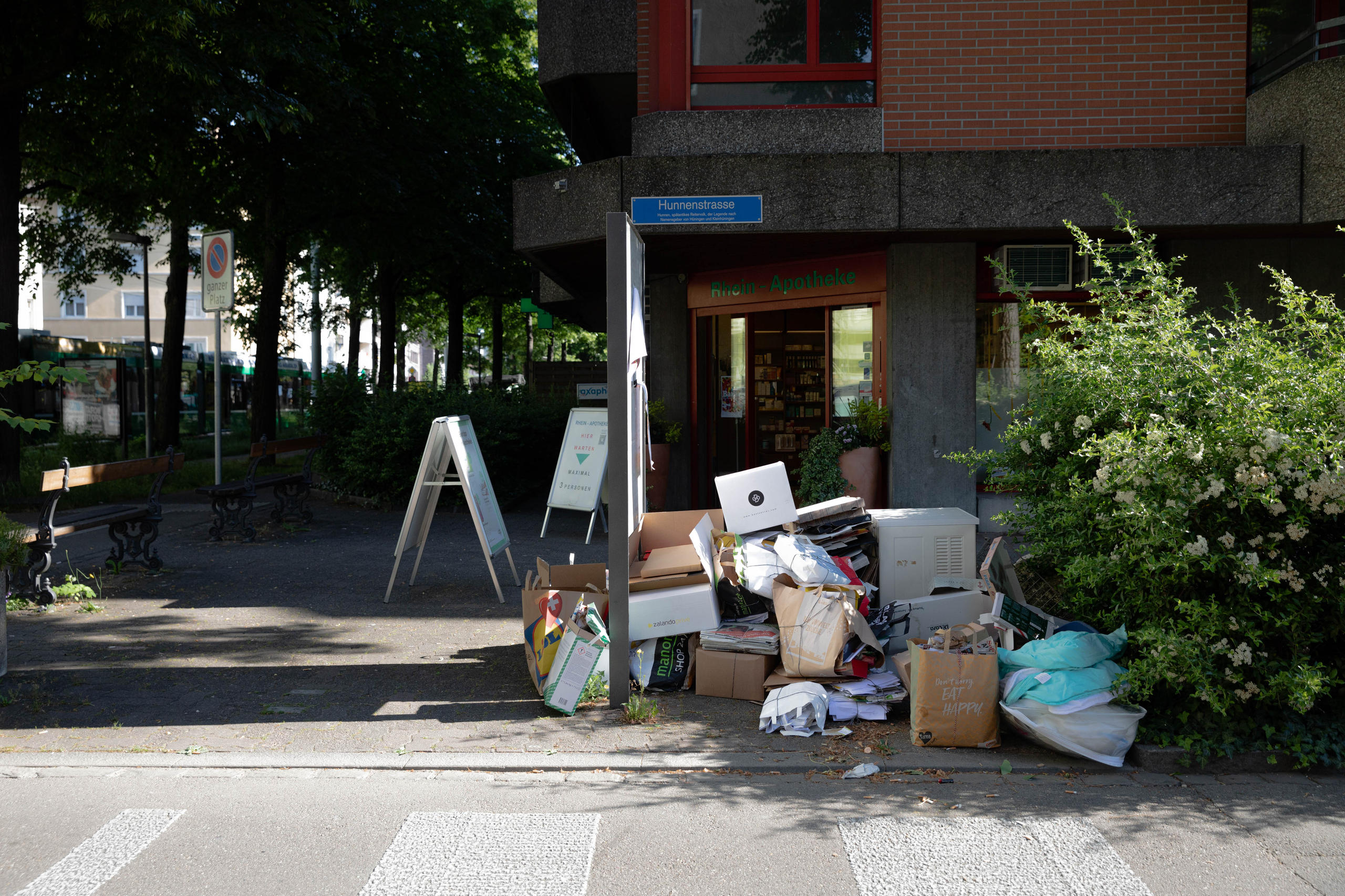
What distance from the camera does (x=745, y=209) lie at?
9.83 m

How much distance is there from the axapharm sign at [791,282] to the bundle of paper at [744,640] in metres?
6.17

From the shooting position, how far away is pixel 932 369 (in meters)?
10.5

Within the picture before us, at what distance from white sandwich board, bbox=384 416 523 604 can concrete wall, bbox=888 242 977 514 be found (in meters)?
4.66

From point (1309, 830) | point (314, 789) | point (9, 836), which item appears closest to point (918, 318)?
point (1309, 830)

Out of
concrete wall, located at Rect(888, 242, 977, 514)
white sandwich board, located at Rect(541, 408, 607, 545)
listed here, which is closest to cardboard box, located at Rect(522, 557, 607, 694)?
white sandwich board, located at Rect(541, 408, 607, 545)

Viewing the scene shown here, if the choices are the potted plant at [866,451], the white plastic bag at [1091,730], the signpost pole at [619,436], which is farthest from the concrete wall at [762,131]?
the white plastic bag at [1091,730]

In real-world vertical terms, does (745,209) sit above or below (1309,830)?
above

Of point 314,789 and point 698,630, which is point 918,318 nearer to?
point 698,630

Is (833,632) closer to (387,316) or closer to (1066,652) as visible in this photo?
(1066,652)

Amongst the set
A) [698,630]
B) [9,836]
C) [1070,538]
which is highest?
[1070,538]

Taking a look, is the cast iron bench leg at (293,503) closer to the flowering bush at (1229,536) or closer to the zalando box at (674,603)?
the zalando box at (674,603)

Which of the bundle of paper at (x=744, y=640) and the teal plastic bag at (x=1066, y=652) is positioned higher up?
the teal plastic bag at (x=1066, y=652)

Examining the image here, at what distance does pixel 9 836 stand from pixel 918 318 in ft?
29.3

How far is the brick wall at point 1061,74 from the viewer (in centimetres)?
1004
